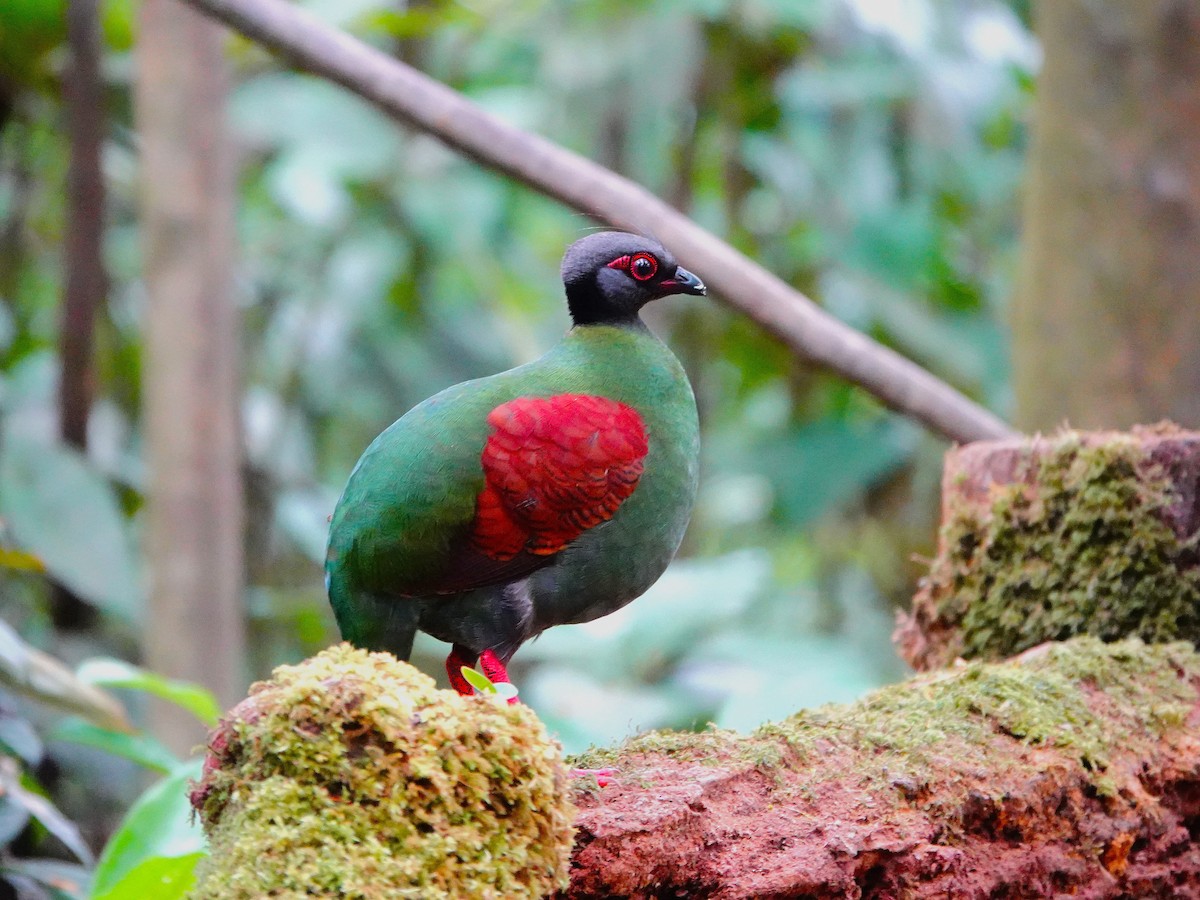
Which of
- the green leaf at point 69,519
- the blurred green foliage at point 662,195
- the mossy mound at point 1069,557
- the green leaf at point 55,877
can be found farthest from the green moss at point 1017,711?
the green leaf at point 69,519

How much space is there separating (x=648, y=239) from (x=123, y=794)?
92.2 inches

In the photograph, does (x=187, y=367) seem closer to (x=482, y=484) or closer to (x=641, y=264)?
(x=641, y=264)

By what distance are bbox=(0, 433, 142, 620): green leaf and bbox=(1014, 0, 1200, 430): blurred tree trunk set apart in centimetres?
271

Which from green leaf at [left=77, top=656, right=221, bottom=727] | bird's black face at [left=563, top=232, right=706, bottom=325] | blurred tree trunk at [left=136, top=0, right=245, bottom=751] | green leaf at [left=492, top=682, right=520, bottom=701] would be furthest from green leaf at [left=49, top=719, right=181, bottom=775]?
green leaf at [left=492, top=682, right=520, bottom=701]

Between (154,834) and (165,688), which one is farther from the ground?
(165,688)

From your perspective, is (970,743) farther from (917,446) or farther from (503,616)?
(917,446)

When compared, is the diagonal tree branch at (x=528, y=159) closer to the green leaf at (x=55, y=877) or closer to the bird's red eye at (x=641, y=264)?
the bird's red eye at (x=641, y=264)

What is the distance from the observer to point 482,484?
5.80ft

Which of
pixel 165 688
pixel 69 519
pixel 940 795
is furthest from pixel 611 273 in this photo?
pixel 69 519

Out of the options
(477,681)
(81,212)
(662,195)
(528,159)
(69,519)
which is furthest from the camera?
(662,195)

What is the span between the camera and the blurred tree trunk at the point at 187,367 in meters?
3.68

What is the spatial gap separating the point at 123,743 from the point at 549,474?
4.93ft

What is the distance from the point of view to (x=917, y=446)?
5.51 m

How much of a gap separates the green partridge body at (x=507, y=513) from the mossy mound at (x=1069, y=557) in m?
0.90
